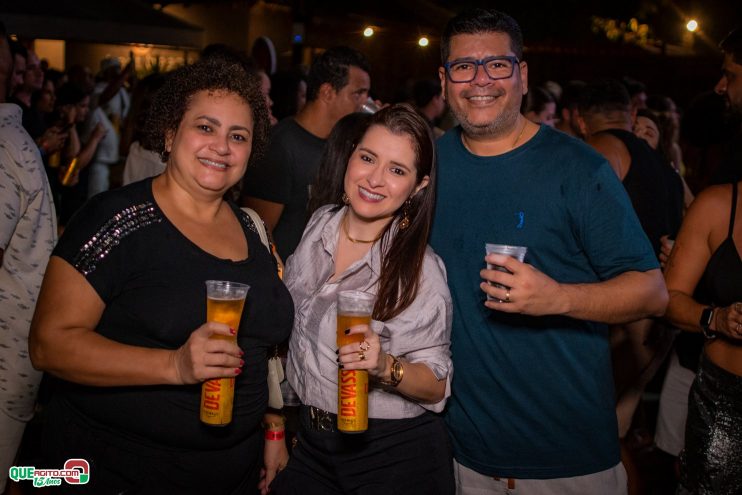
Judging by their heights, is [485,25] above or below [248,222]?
above

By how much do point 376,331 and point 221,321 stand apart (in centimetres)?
56

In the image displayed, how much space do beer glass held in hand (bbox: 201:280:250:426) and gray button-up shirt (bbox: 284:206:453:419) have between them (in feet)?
1.42

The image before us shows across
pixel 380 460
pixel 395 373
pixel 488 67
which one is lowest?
pixel 380 460

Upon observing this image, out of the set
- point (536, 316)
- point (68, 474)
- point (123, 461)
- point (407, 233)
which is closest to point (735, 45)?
point (536, 316)

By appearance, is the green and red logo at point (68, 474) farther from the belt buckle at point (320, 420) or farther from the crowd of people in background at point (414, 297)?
the belt buckle at point (320, 420)

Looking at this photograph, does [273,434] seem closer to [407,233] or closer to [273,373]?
[273,373]

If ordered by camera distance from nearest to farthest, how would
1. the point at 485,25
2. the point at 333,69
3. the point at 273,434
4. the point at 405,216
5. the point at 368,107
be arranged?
the point at 405,216 < the point at 485,25 < the point at 273,434 < the point at 333,69 < the point at 368,107

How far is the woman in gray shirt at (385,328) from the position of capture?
2.44m

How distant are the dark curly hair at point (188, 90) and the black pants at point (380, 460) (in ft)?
3.64

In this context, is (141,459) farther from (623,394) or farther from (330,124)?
(623,394)

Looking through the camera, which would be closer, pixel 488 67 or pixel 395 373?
pixel 395 373

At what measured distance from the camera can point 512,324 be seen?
2576 mm

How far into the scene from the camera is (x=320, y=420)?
249cm

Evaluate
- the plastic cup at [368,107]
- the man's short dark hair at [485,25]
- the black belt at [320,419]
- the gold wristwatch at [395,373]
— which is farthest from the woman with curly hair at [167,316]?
the plastic cup at [368,107]
